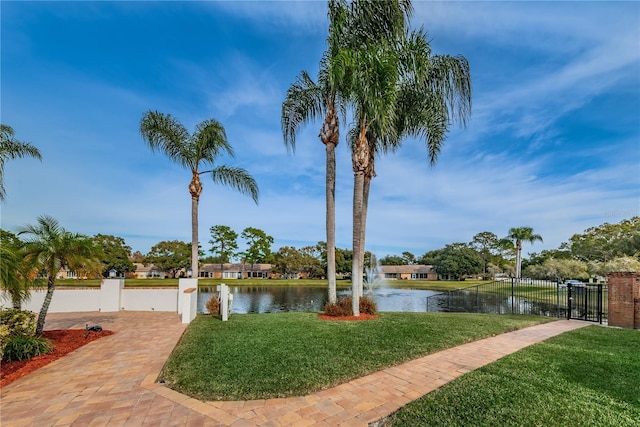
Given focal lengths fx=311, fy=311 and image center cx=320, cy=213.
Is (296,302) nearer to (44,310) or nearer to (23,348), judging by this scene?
(44,310)

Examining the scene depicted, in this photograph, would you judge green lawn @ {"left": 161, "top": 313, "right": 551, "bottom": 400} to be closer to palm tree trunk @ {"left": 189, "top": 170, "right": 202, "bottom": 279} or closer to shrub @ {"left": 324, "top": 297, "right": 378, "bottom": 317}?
shrub @ {"left": 324, "top": 297, "right": 378, "bottom": 317}

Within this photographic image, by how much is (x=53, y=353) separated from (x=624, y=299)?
45.3ft

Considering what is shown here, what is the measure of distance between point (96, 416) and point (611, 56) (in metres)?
13.6

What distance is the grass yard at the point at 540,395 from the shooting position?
317cm

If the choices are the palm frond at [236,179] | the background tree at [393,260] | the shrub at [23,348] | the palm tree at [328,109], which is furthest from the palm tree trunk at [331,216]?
the background tree at [393,260]

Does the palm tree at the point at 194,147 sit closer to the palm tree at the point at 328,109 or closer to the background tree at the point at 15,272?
the palm tree at the point at 328,109

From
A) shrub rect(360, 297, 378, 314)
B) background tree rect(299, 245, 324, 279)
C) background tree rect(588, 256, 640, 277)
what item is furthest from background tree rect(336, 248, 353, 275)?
shrub rect(360, 297, 378, 314)

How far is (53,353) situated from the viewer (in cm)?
596

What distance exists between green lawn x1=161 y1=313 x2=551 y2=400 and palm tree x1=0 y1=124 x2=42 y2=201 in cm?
796

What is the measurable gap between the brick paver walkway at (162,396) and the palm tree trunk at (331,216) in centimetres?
473

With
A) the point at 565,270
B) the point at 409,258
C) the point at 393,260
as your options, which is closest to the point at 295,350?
the point at 565,270

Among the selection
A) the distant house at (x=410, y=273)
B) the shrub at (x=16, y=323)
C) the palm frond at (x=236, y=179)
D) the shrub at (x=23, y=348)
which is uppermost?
the palm frond at (x=236, y=179)

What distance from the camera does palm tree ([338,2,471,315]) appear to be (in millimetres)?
8453

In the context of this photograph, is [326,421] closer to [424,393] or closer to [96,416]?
[424,393]
